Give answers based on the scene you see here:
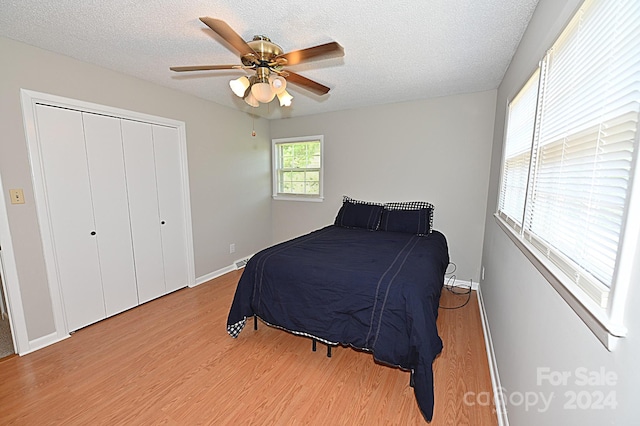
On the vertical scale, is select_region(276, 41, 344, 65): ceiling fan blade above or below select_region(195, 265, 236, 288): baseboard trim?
above

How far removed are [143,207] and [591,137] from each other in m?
3.44

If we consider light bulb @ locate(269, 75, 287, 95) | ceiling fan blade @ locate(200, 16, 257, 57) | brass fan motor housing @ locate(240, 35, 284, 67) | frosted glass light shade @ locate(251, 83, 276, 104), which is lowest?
frosted glass light shade @ locate(251, 83, 276, 104)

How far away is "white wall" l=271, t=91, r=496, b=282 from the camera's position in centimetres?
328

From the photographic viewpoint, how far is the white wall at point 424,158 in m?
3.28

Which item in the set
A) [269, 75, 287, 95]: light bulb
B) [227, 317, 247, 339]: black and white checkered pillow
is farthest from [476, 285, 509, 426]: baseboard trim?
[269, 75, 287, 95]: light bulb

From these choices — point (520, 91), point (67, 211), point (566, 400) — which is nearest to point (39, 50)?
point (67, 211)

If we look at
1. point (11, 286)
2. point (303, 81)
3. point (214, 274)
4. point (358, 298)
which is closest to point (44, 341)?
point (11, 286)

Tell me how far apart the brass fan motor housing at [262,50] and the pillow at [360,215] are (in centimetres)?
227

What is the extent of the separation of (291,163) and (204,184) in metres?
1.53

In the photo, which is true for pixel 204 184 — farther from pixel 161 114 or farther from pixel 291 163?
pixel 291 163

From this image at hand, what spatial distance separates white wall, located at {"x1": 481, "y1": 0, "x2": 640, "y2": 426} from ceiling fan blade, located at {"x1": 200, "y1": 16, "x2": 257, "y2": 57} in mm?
1483

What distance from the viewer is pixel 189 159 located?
131 inches

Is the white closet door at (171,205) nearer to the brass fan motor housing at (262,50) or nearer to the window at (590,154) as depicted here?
the brass fan motor housing at (262,50)

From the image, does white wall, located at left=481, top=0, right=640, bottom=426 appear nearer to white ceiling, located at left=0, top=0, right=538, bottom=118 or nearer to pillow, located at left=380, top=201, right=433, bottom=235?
white ceiling, located at left=0, top=0, right=538, bottom=118
